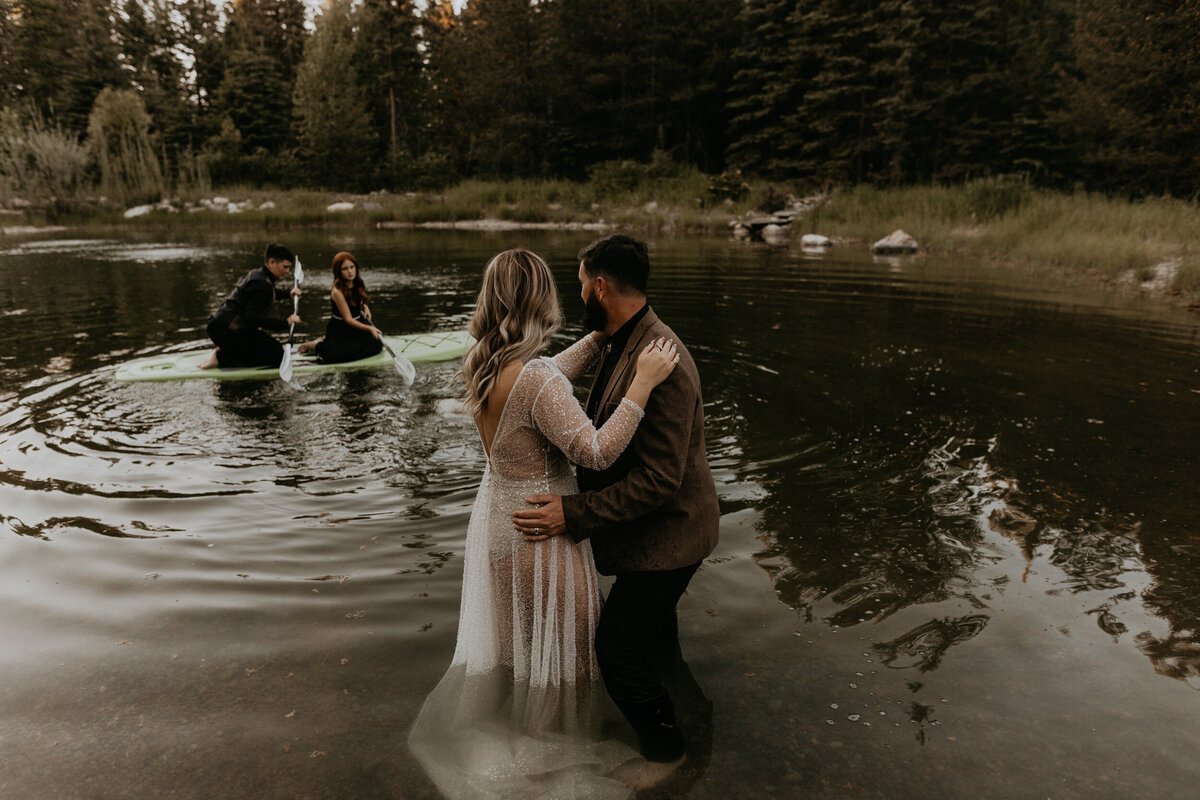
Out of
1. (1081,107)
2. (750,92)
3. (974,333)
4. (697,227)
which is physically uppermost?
(750,92)

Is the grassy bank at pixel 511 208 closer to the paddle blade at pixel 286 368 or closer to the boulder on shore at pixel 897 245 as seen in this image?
the boulder on shore at pixel 897 245

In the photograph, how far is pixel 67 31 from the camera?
51.7 meters

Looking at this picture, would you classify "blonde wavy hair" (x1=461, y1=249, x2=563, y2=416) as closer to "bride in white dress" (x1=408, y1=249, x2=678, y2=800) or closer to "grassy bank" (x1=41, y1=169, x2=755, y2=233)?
"bride in white dress" (x1=408, y1=249, x2=678, y2=800)

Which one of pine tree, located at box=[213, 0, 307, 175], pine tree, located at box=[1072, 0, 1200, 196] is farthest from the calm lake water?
pine tree, located at box=[213, 0, 307, 175]

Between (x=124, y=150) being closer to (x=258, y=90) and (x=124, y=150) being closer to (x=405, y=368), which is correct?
(x=258, y=90)

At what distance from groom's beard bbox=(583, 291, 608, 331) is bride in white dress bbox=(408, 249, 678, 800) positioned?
0.12 meters

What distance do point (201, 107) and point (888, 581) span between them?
60.3m

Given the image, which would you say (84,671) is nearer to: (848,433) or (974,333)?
(848,433)

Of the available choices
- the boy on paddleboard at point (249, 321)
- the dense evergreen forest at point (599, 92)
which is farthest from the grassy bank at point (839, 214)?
the boy on paddleboard at point (249, 321)

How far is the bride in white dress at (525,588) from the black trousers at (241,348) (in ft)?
24.0

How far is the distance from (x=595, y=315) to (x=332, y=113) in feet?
155

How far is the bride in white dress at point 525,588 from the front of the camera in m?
2.70

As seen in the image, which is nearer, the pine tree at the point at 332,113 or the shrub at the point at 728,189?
the shrub at the point at 728,189

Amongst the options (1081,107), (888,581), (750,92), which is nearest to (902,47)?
(1081,107)
